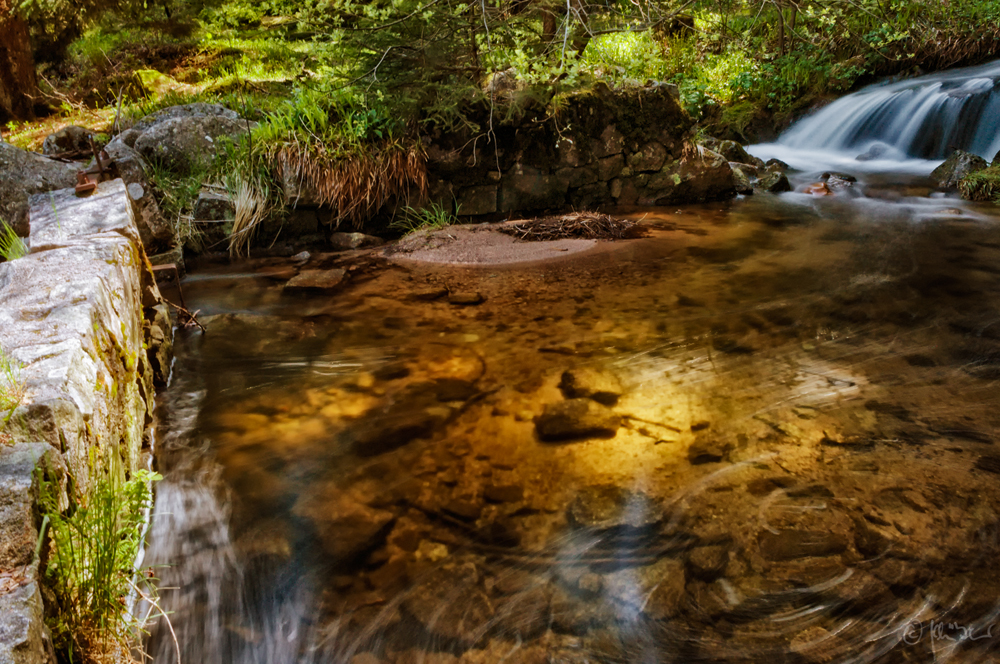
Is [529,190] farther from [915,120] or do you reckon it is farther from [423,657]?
[915,120]

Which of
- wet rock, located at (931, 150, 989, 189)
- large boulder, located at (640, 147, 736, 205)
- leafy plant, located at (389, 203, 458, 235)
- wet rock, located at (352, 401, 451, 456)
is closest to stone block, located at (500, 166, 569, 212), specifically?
leafy plant, located at (389, 203, 458, 235)

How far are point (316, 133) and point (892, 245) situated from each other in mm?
6439

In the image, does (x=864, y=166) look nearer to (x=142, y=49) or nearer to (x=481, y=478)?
(x=481, y=478)

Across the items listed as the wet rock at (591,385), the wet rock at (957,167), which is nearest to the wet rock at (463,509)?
the wet rock at (591,385)

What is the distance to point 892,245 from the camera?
6508mm

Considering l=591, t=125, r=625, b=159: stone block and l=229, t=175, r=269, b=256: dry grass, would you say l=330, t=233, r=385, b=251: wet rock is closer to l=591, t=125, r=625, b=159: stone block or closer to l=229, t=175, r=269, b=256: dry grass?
l=229, t=175, r=269, b=256: dry grass

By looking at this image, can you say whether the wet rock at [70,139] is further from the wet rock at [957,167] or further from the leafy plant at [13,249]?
the wet rock at [957,167]

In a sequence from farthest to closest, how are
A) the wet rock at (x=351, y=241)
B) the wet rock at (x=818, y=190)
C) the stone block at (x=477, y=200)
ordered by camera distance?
1. the wet rock at (x=818, y=190)
2. the stone block at (x=477, y=200)
3. the wet rock at (x=351, y=241)

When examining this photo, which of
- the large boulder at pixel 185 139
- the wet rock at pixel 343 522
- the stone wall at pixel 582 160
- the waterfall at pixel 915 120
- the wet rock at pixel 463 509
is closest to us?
the wet rock at pixel 343 522

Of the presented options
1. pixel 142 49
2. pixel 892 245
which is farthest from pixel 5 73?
pixel 892 245

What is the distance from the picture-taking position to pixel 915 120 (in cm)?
1048

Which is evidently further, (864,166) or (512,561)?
(864,166)

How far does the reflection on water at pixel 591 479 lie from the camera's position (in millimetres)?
2158

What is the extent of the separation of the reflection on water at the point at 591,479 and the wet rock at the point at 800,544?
0.04 feet
